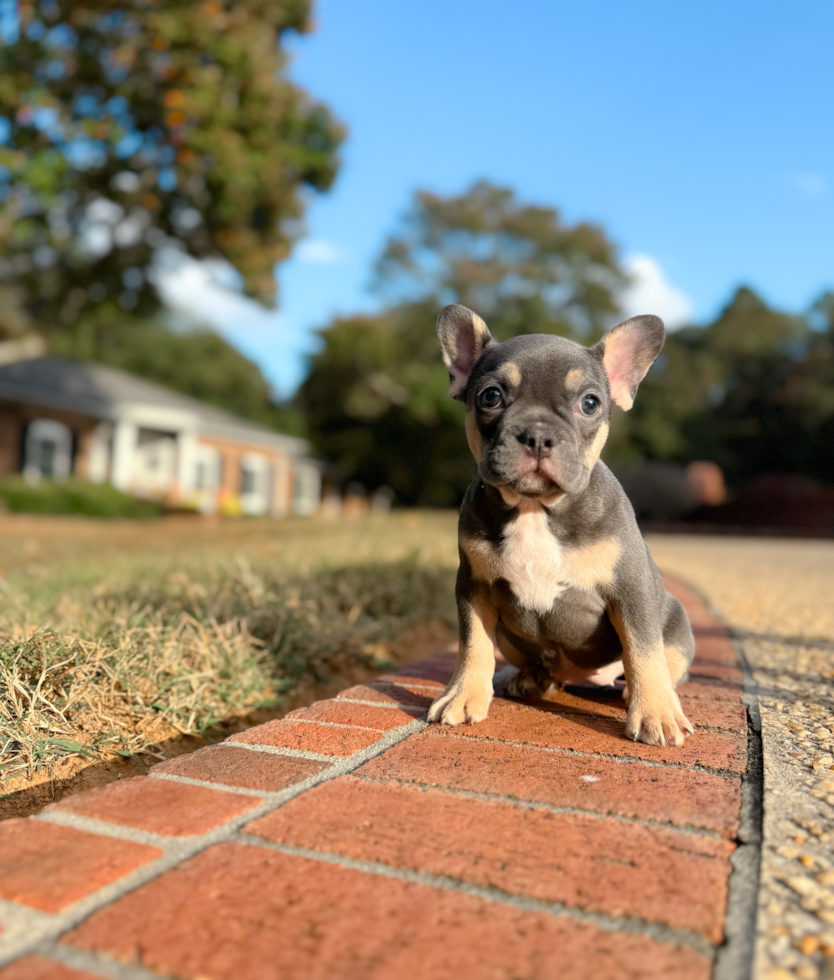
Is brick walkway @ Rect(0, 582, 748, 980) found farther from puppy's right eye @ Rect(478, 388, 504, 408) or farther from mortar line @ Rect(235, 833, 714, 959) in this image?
puppy's right eye @ Rect(478, 388, 504, 408)

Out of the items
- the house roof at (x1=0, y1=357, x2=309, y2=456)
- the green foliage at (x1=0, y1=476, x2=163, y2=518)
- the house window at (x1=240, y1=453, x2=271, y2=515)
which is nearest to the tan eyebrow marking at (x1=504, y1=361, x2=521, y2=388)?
the green foliage at (x1=0, y1=476, x2=163, y2=518)

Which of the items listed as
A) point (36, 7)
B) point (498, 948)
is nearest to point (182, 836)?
point (498, 948)

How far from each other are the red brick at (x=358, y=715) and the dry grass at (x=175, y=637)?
1.88 feet

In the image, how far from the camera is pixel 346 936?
1270mm

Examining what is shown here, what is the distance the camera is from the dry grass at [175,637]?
256cm

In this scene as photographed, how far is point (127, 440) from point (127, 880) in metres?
27.8

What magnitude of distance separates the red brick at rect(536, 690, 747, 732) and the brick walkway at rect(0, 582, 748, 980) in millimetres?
221

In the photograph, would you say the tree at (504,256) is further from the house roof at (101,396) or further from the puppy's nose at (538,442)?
the puppy's nose at (538,442)

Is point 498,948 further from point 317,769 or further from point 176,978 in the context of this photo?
point 317,769

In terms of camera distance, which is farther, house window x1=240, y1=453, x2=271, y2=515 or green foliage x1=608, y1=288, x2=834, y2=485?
house window x1=240, y1=453, x2=271, y2=515

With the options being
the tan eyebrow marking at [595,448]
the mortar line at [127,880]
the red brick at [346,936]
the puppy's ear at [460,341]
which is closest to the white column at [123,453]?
the puppy's ear at [460,341]

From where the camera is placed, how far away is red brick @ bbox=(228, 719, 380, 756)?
2.18m

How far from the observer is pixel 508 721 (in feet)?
8.36

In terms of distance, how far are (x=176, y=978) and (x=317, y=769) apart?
84 centimetres
